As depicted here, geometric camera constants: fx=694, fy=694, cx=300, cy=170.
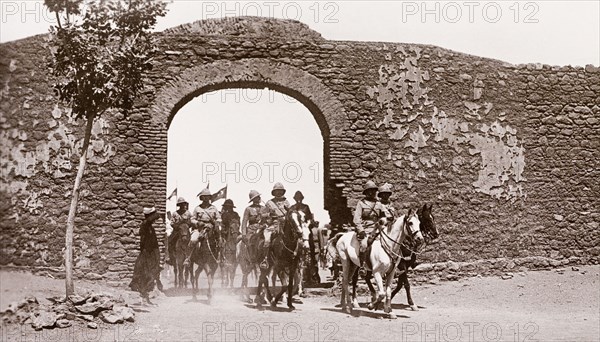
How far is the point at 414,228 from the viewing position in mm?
9656

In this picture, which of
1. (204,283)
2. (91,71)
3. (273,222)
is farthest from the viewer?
(204,283)

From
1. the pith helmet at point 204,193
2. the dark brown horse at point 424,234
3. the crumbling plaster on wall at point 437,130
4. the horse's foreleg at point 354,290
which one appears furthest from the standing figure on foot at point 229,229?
the dark brown horse at point 424,234

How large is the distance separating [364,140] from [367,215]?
2.80m

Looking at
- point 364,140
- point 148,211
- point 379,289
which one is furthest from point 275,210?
point 364,140

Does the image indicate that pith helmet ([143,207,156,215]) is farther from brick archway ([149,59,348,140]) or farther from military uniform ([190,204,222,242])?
brick archway ([149,59,348,140])

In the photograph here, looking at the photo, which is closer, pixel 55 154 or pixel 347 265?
pixel 347 265

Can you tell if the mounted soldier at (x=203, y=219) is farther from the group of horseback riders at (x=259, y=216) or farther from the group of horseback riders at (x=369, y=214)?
the group of horseback riders at (x=369, y=214)

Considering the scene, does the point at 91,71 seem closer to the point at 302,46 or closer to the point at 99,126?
the point at 99,126

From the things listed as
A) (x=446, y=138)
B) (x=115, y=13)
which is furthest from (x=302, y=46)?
(x=115, y=13)

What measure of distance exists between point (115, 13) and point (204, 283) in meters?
8.12

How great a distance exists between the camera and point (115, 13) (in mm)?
9891

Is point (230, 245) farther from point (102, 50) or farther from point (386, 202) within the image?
point (102, 50)

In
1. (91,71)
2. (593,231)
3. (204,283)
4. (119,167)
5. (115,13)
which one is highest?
(115,13)

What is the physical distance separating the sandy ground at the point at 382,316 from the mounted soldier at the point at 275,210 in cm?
121
